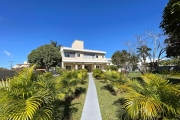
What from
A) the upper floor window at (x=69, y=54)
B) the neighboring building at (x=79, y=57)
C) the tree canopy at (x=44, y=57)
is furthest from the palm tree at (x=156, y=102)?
the upper floor window at (x=69, y=54)

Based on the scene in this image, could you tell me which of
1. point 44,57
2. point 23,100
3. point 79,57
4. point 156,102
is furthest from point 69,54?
point 156,102

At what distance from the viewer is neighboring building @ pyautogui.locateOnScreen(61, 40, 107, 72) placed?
3275 cm

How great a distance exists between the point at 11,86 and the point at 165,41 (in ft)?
60.9

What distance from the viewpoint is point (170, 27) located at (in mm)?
10688

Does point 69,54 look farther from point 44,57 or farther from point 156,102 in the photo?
point 156,102

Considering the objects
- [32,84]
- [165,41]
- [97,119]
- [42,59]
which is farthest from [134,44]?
[42,59]

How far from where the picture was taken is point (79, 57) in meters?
35.1

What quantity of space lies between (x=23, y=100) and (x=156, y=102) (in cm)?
305

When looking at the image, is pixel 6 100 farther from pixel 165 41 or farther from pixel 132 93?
pixel 165 41

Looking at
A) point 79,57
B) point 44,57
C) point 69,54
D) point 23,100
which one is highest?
point 69,54

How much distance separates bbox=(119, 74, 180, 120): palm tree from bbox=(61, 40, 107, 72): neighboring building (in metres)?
29.7

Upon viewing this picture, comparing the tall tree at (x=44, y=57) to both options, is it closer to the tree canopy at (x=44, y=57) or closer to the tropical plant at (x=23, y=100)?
the tree canopy at (x=44, y=57)

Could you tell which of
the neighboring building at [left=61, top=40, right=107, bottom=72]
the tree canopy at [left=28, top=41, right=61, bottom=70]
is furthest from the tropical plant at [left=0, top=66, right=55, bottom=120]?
→ the neighboring building at [left=61, top=40, right=107, bottom=72]

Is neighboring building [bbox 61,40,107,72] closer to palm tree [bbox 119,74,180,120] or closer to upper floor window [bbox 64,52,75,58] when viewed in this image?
upper floor window [bbox 64,52,75,58]
